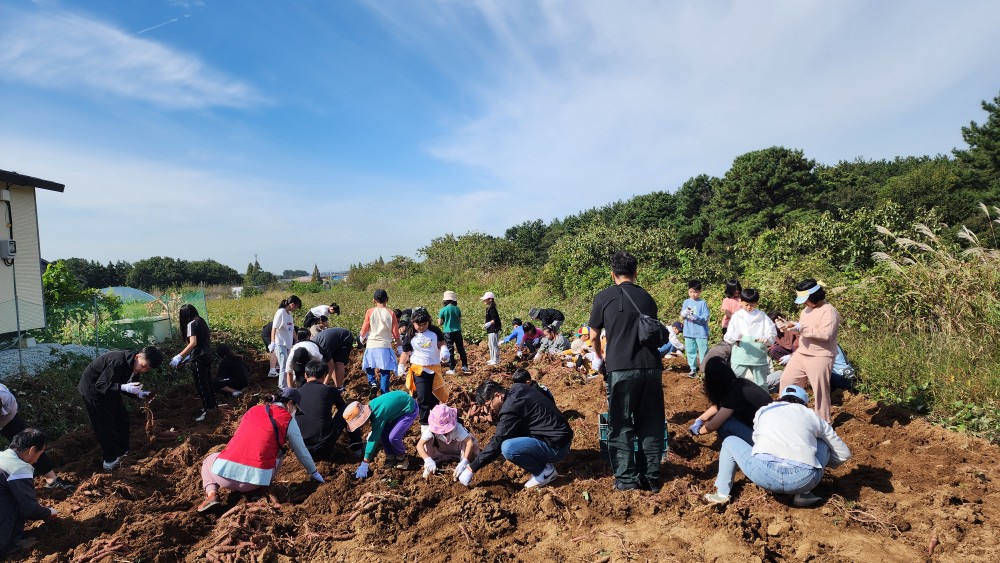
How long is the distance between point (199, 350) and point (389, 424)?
3.30 m

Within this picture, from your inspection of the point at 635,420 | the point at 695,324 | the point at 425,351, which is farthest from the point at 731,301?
the point at 425,351

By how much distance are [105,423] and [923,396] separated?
848 centimetres

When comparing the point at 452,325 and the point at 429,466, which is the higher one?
the point at 452,325

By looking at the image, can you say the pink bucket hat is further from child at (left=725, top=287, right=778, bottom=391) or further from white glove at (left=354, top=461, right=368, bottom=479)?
child at (left=725, top=287, right=778, bottom=391)

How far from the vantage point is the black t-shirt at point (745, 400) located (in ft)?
13.1

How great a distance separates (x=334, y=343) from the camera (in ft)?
22.2

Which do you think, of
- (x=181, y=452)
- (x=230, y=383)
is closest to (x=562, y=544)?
(x=181, y=452)

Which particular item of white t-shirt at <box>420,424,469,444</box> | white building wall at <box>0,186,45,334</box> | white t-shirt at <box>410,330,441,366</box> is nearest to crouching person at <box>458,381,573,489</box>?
white t-shirt at <box>420,424,469,444</box>

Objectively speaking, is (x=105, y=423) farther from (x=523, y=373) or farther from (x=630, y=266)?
(x=630, y=266)

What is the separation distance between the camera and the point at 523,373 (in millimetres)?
4418

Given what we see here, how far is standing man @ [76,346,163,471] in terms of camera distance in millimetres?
→ 4959

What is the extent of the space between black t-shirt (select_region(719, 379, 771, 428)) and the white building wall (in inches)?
428

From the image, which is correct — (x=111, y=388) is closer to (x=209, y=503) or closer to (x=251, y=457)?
(x=209, y=503)

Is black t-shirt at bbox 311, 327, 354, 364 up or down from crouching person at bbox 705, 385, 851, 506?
up
